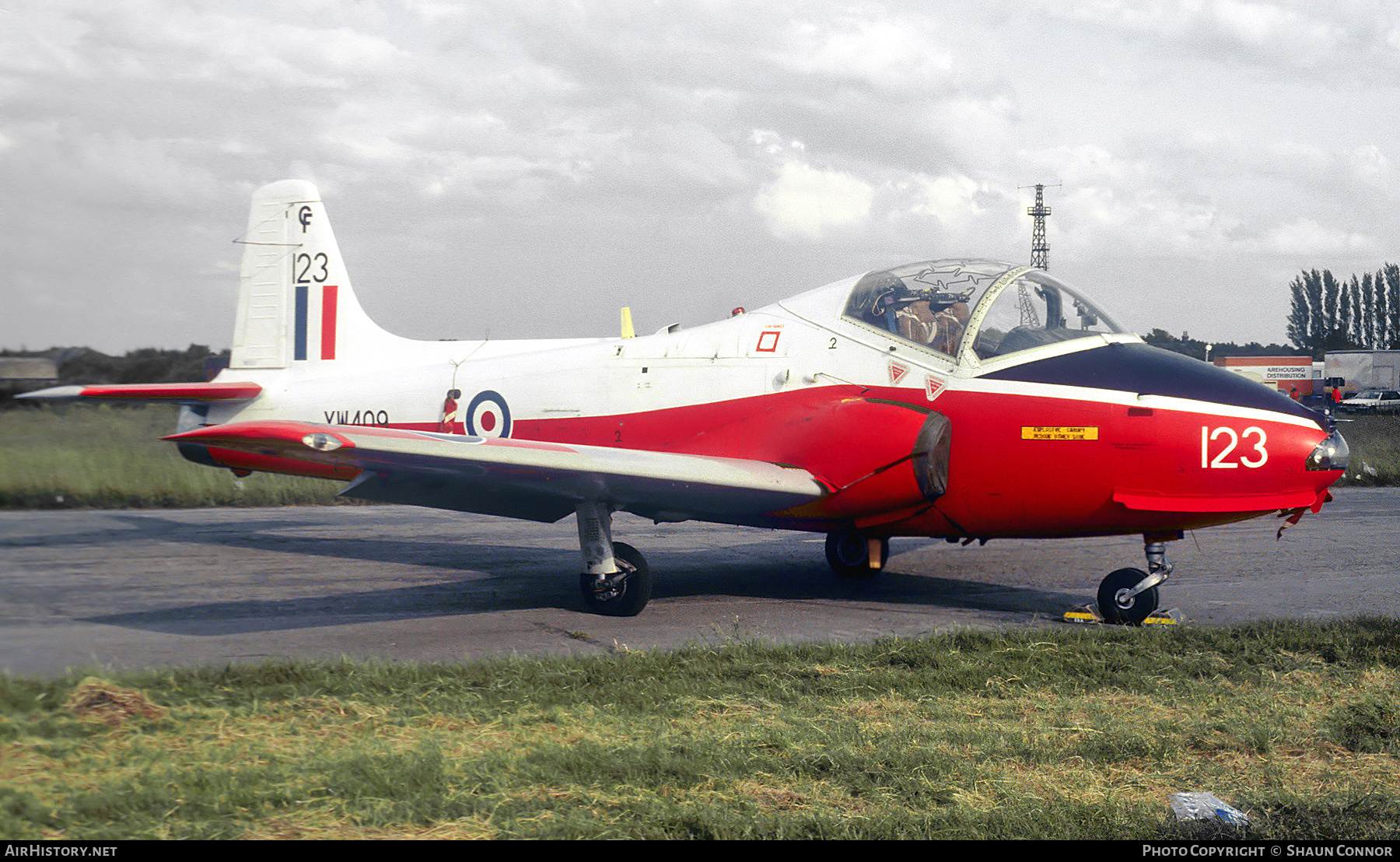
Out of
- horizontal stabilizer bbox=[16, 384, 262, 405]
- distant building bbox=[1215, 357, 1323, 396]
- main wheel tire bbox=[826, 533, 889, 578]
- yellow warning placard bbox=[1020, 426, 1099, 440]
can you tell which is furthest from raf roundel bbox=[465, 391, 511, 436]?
distant building bbox=[1215, 357, 1323, 396]

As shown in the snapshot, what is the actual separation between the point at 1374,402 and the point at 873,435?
2515 inches

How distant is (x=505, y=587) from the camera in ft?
29.3

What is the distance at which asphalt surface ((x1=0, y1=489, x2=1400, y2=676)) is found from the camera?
6.00 meters

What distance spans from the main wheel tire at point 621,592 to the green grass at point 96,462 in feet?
10.7

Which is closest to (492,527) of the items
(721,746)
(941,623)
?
(941,623)

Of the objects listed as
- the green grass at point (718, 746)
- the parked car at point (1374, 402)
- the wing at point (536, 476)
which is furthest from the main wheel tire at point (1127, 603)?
the parked car at point (1374, 402)

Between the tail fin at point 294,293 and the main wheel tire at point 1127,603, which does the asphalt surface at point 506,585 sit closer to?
the main wheel tire at point 1127,603

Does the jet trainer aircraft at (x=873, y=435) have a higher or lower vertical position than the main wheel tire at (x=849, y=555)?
higher

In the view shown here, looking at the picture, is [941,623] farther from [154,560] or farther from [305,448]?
[154,560]

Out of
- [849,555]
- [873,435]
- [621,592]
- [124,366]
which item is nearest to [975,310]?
[873,435]

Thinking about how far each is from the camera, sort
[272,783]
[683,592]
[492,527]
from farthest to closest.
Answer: [492,527]
[683,592]
[272,783]

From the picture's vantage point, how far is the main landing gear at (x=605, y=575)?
7.86m

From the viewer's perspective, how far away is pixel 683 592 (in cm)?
888
